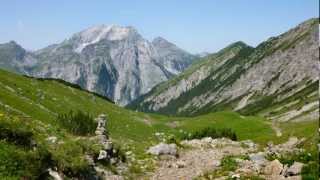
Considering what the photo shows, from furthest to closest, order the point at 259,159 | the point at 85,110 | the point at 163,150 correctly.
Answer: the point at 85,110 → the point at 163,150 → the point at 259,159

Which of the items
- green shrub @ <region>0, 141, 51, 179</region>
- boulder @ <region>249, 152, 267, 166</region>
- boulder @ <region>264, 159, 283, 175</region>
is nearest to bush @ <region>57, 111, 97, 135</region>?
boulder @ <region>249, 152, 267, 166</region>

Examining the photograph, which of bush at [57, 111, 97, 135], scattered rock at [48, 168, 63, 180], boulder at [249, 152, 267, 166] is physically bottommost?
scattered rock at [48, 168, 63, 180]

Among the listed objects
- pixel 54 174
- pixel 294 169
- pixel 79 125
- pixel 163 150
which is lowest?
pixel 54 174

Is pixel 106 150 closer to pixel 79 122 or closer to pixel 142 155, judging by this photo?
pixel 142 155

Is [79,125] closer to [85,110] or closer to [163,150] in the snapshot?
[163,150]

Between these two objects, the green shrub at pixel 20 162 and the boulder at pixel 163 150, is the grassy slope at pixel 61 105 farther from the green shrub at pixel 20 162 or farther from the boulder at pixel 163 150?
the green shrub at pixel 20 162

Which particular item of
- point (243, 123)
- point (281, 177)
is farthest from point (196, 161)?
point (243, 123)

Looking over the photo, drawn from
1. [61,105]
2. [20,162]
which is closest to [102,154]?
[20,162]

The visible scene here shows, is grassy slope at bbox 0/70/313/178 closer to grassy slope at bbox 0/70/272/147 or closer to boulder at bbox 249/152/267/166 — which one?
grassy slope at bbox 0/70/272/147

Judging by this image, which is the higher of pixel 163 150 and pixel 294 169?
pixel 163 150

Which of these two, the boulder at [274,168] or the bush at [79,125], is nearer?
the boulder at [274,168]

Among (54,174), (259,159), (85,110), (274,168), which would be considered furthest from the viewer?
(85,110)

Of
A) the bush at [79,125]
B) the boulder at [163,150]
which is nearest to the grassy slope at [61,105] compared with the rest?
the bush at [79,125]

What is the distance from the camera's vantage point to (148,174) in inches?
1494
